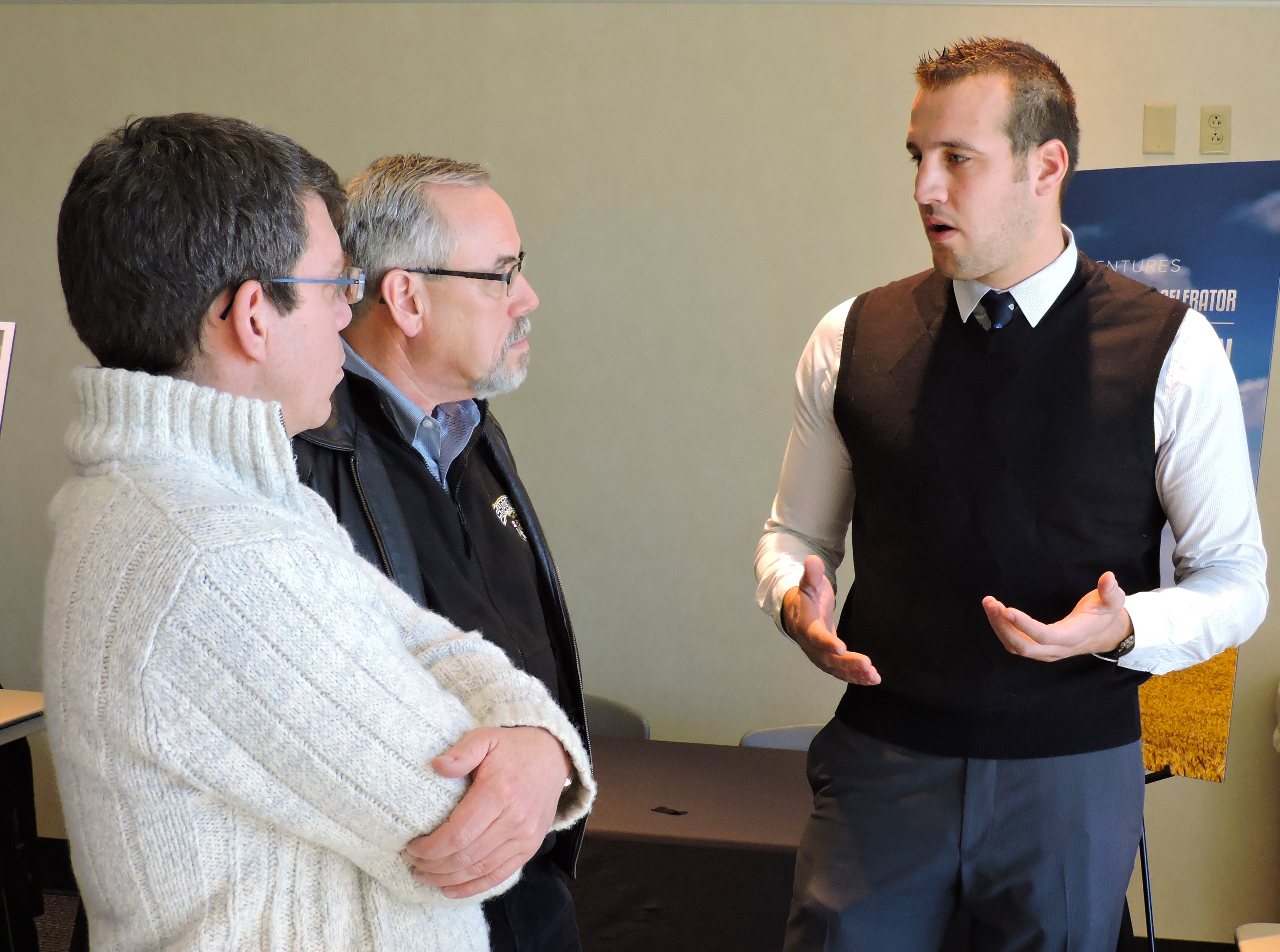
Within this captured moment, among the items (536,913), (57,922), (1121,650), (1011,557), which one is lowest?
(57,922)

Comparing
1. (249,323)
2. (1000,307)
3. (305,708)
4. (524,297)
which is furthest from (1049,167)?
(305,708)

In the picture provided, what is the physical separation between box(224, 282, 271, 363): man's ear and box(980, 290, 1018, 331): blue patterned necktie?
1.07 m

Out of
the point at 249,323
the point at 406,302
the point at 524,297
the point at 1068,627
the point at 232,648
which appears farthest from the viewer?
the point at 524,297

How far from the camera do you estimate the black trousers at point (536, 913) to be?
141 centimetres

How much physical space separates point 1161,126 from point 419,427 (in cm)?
270

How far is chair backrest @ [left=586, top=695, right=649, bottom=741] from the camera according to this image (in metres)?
3.09

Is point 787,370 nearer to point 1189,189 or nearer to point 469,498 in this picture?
point 1189,189

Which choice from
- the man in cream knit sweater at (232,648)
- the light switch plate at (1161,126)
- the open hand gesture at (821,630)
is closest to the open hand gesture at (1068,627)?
the open hand gesture at (821,630)

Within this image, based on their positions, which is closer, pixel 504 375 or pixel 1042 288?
pixel 1042 288

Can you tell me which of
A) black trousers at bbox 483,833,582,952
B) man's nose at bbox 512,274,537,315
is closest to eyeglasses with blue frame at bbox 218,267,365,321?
man's nose at bbox 512,274,537,315

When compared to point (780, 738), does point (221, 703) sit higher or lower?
higher

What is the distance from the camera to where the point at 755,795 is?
2.63 m

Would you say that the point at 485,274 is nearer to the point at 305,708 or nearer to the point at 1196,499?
the point at 305,708

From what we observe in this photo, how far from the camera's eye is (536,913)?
4.85 ft
